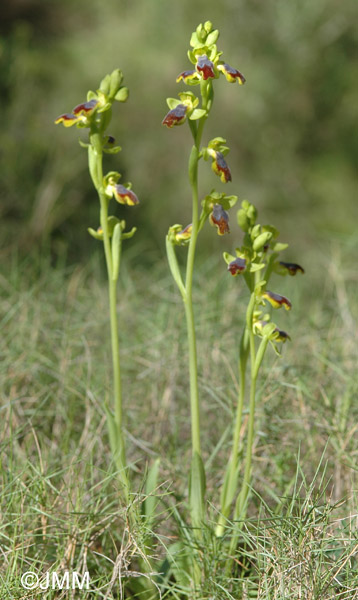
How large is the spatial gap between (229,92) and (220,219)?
14.1 feet

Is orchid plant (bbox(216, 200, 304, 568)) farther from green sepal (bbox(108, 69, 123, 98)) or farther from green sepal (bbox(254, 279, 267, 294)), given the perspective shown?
green sepal (bbox(108, 69, 123, 98))

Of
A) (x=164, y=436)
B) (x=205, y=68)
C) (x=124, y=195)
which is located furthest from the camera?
(x=164, y=436)

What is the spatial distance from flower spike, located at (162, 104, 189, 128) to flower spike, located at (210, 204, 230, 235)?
0.47ft

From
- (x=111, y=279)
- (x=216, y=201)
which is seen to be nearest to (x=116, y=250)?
(x=111, y=279)

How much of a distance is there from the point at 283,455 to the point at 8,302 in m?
0.90

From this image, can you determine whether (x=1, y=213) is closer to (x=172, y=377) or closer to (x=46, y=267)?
(x=46, y=267)

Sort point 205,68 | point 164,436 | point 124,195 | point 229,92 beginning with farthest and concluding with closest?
point 229,92 < point 164,436 < point 124,195 < point 205,68

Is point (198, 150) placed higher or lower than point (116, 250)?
higher

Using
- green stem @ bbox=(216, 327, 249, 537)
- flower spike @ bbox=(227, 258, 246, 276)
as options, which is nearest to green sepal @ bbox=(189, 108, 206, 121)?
flower spike @ bbox=(227, 258, 246, 276)

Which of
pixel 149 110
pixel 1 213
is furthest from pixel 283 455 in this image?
pixel 149 110

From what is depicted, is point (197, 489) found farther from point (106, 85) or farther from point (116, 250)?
point (106, 85)

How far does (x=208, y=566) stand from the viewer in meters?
1.03

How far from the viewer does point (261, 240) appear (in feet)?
3.34

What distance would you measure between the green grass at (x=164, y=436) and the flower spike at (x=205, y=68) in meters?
0.58
